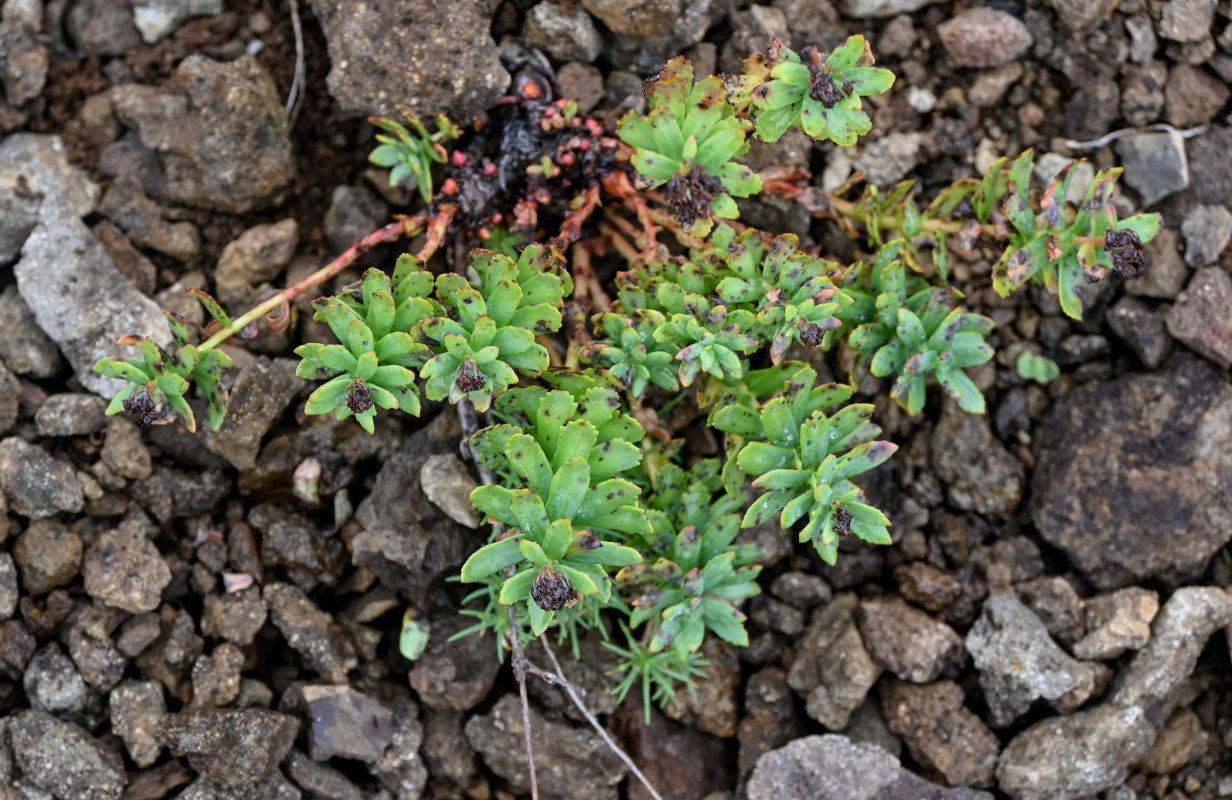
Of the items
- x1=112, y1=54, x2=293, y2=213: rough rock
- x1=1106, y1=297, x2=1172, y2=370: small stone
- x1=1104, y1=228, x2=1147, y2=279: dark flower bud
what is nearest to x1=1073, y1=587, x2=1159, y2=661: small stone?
x1=1106, y1=297, x2=1172, y2=370: small stone

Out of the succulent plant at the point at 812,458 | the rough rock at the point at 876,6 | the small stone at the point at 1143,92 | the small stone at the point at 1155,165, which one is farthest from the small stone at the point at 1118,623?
the rough rock at the point at 876,6

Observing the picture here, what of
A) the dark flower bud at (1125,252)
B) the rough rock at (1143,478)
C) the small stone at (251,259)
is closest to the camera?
the dark flower bud at (1125,252)

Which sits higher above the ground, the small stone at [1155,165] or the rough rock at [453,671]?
the small stone at [1155,165]

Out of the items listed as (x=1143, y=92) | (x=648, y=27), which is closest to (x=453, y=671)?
(x=648, y=27)

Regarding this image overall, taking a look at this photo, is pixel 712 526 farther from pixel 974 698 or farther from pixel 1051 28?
pixel 1051 28

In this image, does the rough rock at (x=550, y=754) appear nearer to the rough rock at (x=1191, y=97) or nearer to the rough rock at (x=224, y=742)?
the rough rock at (x=224, y=742)

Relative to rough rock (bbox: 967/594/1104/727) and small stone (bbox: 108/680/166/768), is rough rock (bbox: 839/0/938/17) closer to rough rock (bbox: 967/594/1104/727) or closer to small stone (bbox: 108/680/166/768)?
rough rock (bbox: 967/594/1104/727)
